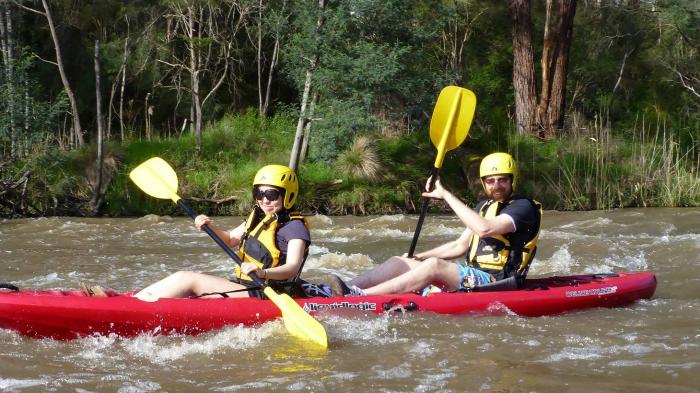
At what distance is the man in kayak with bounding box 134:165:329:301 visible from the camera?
4.94 meters

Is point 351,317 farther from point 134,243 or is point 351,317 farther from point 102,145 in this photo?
point 102,145

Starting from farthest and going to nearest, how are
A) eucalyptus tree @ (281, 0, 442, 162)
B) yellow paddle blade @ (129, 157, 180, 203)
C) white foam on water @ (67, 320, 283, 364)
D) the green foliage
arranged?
eucalyptus tree @ (281, 0, 442, 162)
the green foliage
yellow paddle blade @ (129, 157, 180, 203)
white foam on water @ (67, 320, 283, 364)

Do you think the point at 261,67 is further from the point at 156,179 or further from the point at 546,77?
the point at 156,179

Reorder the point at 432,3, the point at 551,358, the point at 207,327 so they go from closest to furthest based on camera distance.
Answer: the point at 551,358
the point at 207,327
the point at 432,3

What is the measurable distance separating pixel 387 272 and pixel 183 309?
4.36 feet

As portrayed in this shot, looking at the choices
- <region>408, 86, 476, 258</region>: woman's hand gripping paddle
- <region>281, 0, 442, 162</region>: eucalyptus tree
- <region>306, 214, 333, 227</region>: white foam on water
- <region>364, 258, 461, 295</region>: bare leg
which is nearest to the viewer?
<region>364, 258, 461, 295</region>: bare leg

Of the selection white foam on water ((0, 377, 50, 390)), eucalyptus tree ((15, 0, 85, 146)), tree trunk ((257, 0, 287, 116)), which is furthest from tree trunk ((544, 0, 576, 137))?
white foam on water ((0, 377, 50, 390))

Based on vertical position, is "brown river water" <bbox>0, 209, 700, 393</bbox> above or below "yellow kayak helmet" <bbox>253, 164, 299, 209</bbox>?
below

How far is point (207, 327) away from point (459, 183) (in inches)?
361

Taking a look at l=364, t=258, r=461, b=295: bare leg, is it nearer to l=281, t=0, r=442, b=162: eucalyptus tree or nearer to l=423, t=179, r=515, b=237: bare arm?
l=423, t=179, r=515, b=237: bare arm

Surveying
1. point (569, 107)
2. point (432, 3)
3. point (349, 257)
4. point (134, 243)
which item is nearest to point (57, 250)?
point (134, 243)

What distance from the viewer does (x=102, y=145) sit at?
40.3 ft

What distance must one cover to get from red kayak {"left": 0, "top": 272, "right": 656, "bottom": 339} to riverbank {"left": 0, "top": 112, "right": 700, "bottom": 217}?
6943mm

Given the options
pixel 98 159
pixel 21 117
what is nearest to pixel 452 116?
pixel 98 159
